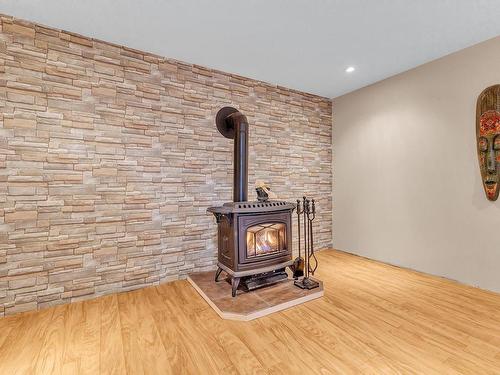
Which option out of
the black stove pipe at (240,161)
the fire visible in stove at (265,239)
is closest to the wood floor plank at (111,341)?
the fire visible in stove at (265,239)

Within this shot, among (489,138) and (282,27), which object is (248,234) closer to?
(282,27)

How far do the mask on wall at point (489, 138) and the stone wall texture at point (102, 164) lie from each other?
2.54 m

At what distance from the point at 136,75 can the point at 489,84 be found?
3.75 meters

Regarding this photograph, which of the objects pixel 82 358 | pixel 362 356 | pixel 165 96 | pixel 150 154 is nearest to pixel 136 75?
pixel 165 96

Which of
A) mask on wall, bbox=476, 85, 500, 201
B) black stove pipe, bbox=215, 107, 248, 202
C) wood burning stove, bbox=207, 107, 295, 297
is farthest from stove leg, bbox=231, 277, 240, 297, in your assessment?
mask on wall, bbox=476, 85, 500, 201

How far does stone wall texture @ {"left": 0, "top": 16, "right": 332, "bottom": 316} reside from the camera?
7.37 ft

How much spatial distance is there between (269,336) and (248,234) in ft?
3.06

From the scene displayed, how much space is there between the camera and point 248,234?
99.7 inches

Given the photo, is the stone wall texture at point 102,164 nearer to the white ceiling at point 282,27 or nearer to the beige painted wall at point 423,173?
the white ceiling at point 282,27

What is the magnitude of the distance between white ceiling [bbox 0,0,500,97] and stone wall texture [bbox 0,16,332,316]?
294 mm

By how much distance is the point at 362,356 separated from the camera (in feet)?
5.40

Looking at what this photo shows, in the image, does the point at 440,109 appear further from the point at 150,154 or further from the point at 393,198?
the point at 150,154

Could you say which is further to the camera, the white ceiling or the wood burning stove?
the wood burning stove

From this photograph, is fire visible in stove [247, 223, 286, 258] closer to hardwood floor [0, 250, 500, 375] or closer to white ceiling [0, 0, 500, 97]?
hardwood floor [0, 250, 500, 375]
